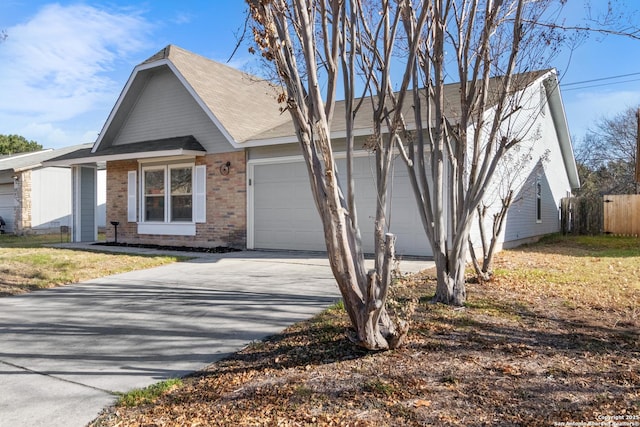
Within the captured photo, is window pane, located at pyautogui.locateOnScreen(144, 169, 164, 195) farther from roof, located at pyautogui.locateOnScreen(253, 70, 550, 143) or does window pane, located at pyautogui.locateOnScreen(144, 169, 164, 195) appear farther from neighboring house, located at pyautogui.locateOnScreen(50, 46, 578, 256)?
roof, located at pyautogui.locateOnScreen(253, 70, 550, 143)

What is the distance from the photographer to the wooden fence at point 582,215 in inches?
736

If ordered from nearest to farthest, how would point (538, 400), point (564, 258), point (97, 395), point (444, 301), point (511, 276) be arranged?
point (538, 400) → point (97, 395) → point (444, 301) → point (511, 276) → point (564, 258)

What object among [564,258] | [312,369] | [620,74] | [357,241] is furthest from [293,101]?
[620,74]

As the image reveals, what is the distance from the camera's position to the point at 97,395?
119 inches

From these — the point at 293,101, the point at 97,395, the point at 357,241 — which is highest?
the point at 293,101

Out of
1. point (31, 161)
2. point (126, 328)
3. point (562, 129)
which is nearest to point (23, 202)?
point (31, 161)

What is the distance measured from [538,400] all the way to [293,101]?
8.27 ft

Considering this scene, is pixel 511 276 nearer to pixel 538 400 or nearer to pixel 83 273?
pixel 538 400

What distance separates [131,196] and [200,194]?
111 inches

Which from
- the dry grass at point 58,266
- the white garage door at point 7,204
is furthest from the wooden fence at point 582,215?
the white garage door at point 7,204

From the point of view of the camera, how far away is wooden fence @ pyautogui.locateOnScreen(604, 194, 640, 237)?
17688 mm

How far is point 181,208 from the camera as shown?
13.0 metres

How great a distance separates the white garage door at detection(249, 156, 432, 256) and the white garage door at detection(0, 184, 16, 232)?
604 inches

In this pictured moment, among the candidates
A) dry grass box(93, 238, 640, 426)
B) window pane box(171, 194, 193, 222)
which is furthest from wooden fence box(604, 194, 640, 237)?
window pane box(171, 194, 193, 222)
